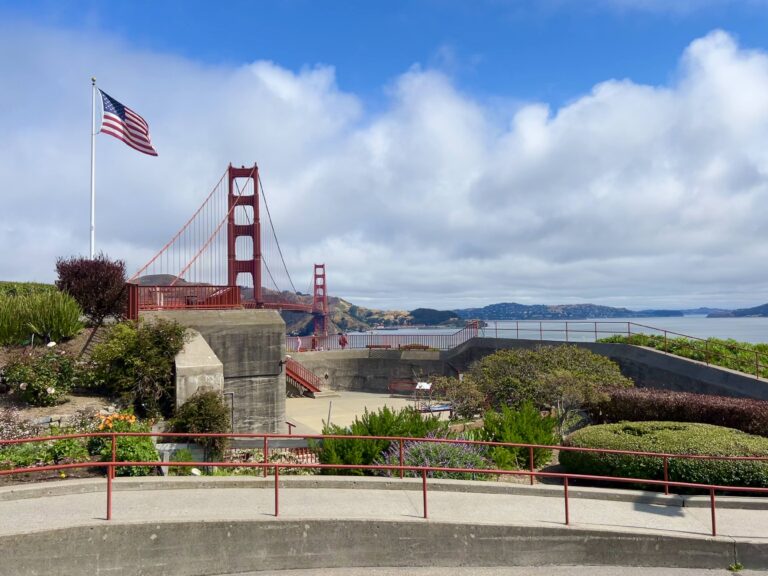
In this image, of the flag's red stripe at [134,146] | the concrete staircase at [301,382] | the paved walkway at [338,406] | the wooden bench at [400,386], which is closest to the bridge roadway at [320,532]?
the paved walkway at [338,406]

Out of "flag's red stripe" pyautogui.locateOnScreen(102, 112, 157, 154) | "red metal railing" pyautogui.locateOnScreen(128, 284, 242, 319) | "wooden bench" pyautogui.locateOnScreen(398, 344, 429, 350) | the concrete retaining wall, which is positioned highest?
"flag's red stripe" pyautogui.locateOnScreen(102, 112, 157, 154)

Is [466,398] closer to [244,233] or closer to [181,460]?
[181,460]

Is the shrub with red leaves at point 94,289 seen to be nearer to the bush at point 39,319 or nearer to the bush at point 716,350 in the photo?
the bush at point 39,319

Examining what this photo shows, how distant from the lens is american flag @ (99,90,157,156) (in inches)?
786

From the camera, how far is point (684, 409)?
38.3 ft

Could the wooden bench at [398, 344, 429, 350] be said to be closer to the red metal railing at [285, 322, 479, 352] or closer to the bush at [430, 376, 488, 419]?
the red metal railing at [285, 322, 479, 352]

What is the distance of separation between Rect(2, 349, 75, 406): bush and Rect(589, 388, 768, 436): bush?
11.7m

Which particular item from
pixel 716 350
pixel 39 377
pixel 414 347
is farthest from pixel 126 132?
pixel 716 350

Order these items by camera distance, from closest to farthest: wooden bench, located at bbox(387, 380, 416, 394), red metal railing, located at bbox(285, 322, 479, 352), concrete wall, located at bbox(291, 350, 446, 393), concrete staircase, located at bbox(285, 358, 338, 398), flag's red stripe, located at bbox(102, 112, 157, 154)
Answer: flag's red stripe, located at bbox(102, 112, 157, 154)
concrete staircase, located at bbox(285, 358, 338, 398)
wooden bench, located at bbox(387, 380, 416, 394)
concrete wall, located at bbox(291, 350, 446, 393)
red metal railing, located at bbox(285, 322, 479, 352)

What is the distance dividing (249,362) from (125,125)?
11.5 meters

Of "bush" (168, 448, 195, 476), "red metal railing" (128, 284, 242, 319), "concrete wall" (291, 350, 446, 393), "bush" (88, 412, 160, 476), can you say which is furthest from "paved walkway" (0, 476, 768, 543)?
"concrete wall" (291, 350, 446, 393)

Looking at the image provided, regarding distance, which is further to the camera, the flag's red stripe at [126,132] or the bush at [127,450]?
the flag's red stripe at [126,132]

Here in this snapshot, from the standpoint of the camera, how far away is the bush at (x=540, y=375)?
13.9 meters

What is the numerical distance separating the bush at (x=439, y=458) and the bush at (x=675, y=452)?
5.58 feet
